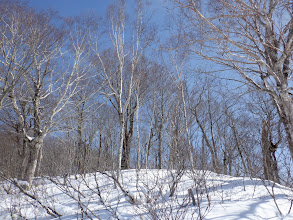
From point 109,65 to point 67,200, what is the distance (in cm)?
670

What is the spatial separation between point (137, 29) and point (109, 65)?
95.5 inches

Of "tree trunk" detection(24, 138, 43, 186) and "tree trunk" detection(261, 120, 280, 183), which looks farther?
"tree trunk" detection(24, 138, 43, 186)

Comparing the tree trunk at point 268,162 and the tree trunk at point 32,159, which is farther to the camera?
the tree trunk at point 32,159

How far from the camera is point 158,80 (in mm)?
13430

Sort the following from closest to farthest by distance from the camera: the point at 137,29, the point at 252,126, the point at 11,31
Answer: the point at 11,31 → the point at 137,29 → the point at 252,126

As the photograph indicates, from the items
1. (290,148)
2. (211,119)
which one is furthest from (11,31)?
(211,119)

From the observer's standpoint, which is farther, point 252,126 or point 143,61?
point 252,126

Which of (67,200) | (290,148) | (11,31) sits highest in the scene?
(11,31)

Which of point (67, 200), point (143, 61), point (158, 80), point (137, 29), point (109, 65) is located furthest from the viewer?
point (158, 80)

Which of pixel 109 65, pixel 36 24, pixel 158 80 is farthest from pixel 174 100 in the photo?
pixel 36 24

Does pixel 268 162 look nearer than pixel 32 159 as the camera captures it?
Yes

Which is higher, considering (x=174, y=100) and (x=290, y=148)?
(x=174, y=100)

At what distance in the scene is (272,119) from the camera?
1317 cm

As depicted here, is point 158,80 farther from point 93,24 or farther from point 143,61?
point 93,24
